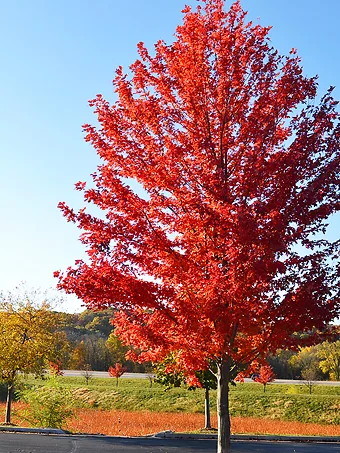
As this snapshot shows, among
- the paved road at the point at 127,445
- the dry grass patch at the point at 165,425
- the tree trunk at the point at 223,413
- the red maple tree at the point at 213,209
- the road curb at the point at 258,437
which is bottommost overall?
the dry grass patch at the point at 165,425

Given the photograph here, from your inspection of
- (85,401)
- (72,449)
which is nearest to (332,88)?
(72,449)

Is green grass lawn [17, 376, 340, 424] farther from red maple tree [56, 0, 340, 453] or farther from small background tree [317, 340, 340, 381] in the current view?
red maple tree [56, 0, 340, 453]

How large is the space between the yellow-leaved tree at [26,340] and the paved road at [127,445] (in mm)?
4719

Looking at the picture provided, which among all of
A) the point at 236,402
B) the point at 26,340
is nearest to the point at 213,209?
the point at 26,340

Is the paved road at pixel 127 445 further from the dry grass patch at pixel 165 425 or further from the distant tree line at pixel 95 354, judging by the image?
the distant tree line at pixel 95 354

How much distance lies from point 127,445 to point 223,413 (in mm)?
8409

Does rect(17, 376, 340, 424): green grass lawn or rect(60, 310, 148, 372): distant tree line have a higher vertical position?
rect(60, 310, 148, 372): distant tree line

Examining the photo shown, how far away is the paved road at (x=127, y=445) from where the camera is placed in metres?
15.6

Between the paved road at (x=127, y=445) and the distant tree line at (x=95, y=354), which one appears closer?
the paved road at (x=127, y=445)

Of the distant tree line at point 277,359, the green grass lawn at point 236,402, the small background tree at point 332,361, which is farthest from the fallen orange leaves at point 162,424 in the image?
the small background tree at point 332,361

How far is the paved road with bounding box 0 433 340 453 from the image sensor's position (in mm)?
15615

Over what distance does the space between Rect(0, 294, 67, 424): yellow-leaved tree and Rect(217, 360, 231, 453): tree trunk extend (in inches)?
618

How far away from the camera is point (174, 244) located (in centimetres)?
916

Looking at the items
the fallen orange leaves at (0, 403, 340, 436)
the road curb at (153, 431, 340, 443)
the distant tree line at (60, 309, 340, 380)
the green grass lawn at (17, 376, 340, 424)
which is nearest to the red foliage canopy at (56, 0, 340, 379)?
the road curb at (153, 431, 340, 443)
